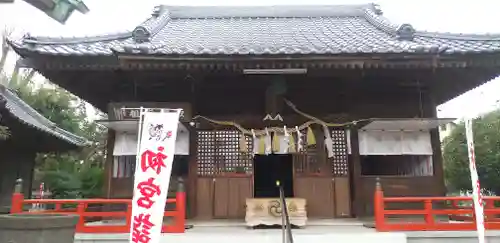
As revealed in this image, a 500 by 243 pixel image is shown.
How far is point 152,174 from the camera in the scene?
5488 mm

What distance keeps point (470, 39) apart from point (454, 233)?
4.17m

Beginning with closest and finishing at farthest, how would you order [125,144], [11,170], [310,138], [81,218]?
1. [81,218]
2. [310,138]
3. [125,144]
4. [11,170]

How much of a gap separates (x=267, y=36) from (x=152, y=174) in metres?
6.64

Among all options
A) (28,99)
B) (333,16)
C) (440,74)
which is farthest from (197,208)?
(28,99)

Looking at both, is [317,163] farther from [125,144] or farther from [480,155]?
[480,155]

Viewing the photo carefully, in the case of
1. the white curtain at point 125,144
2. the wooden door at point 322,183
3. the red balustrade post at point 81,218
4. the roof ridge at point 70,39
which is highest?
the roof ridge at point 70,39

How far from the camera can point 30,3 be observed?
13.6 feet

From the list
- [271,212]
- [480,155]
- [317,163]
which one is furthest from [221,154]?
[480,155]

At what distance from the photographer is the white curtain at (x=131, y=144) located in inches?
333

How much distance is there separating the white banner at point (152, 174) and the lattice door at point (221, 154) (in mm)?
2897

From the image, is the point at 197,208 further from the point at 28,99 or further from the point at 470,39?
the point at 28,99

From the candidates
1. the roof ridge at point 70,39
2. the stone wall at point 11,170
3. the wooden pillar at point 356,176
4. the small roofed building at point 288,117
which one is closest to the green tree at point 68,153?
the stone wall at point 11,170

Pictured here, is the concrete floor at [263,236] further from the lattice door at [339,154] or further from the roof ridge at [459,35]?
the roof ridge at [459,35]

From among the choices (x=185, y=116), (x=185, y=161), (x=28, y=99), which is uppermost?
(x=28, y=99)
